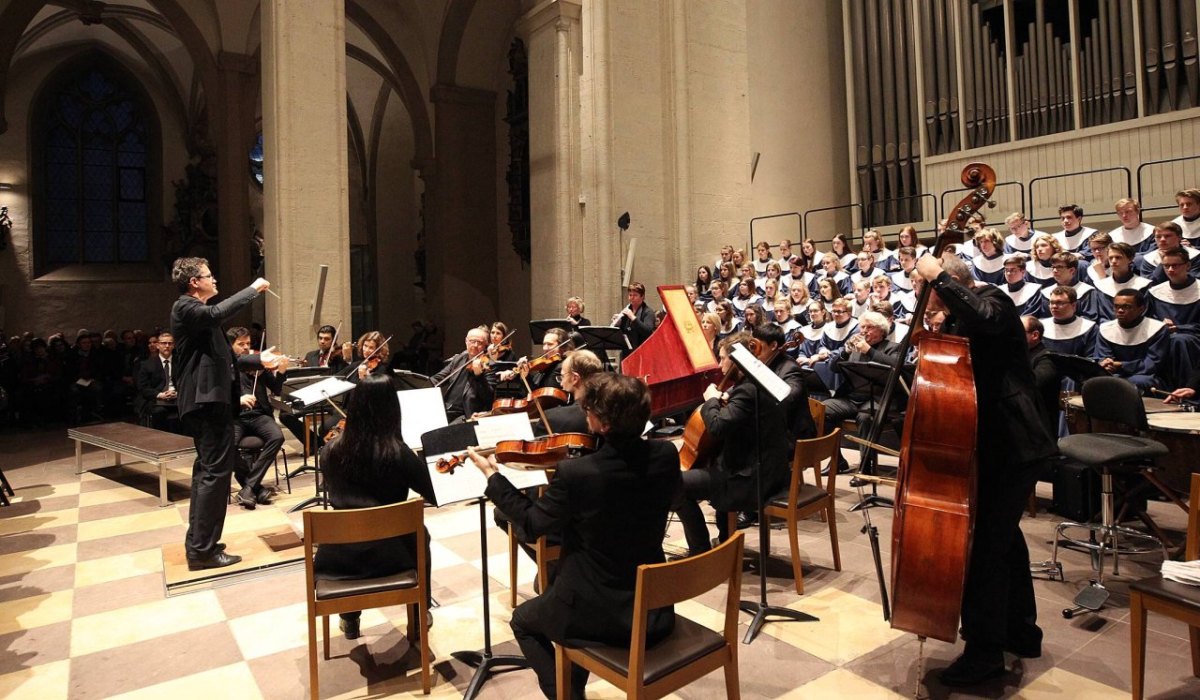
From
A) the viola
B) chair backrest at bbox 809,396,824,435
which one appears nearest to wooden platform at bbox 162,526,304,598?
the viola

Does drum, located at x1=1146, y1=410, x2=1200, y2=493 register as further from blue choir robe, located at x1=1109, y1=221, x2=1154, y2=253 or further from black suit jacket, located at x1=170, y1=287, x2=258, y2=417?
black suit jacket, located at x1=170, y1=287, x2=258, y2=417

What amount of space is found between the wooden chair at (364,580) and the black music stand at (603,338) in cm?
437

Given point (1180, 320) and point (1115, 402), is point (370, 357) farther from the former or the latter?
point (1180, 320)

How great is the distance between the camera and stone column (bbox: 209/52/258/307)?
45.6 feet

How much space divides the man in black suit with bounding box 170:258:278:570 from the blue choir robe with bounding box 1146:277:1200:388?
578 centimetres

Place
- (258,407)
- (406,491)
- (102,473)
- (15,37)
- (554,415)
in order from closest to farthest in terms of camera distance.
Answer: (406,491) < (554,415) < (258,407) < (102,473) < (15,37)

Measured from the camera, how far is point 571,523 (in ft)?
8.13

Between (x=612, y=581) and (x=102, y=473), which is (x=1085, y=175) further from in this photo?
(x=102, y=473)

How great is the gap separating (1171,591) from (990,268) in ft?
17.9

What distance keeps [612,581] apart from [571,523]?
22cm

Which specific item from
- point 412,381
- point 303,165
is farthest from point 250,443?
point 303,165

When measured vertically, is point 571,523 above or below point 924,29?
below

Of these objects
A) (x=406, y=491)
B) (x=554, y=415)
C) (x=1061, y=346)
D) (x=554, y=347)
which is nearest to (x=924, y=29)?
(x=1061, y=346)

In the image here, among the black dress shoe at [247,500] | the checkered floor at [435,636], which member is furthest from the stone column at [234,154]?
the checkered floor at [435,636]
